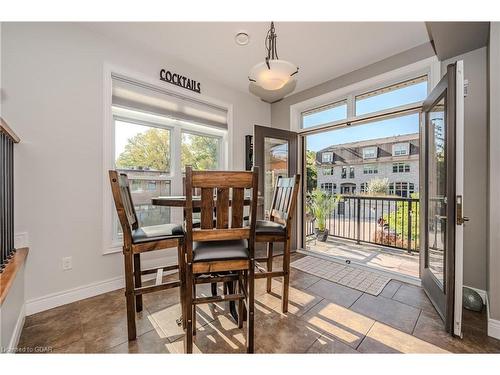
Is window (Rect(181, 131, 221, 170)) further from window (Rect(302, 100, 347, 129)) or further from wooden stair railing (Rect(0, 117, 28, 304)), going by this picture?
wooden stair railing (Rect(0, 117, 28, 304))

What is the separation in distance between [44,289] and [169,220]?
51.8 inches

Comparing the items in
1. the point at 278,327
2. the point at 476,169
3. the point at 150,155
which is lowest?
the point at 278,327

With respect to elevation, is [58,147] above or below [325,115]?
below

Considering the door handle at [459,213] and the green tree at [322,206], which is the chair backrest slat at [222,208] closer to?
the door handle at [459,213]

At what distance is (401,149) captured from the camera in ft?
15.1

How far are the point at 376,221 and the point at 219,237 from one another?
429cm

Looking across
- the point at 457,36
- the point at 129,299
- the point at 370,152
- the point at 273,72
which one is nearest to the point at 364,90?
the point at 457,36

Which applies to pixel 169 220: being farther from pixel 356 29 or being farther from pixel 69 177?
pixel 356 29

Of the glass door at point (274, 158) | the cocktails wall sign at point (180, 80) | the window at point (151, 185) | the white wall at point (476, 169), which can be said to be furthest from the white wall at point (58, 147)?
the white wall at point (476, 169)

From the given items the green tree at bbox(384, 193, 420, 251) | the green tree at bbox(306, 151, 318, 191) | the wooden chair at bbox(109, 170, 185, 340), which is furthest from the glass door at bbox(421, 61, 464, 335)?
the green tree at bbox(306, 151, 318, 191)

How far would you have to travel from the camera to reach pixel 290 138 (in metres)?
3.62

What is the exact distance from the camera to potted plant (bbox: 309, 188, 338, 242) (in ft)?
15.2

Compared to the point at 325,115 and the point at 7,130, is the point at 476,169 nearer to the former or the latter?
the point at 325,115

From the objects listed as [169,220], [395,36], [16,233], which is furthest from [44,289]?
[395,36]
